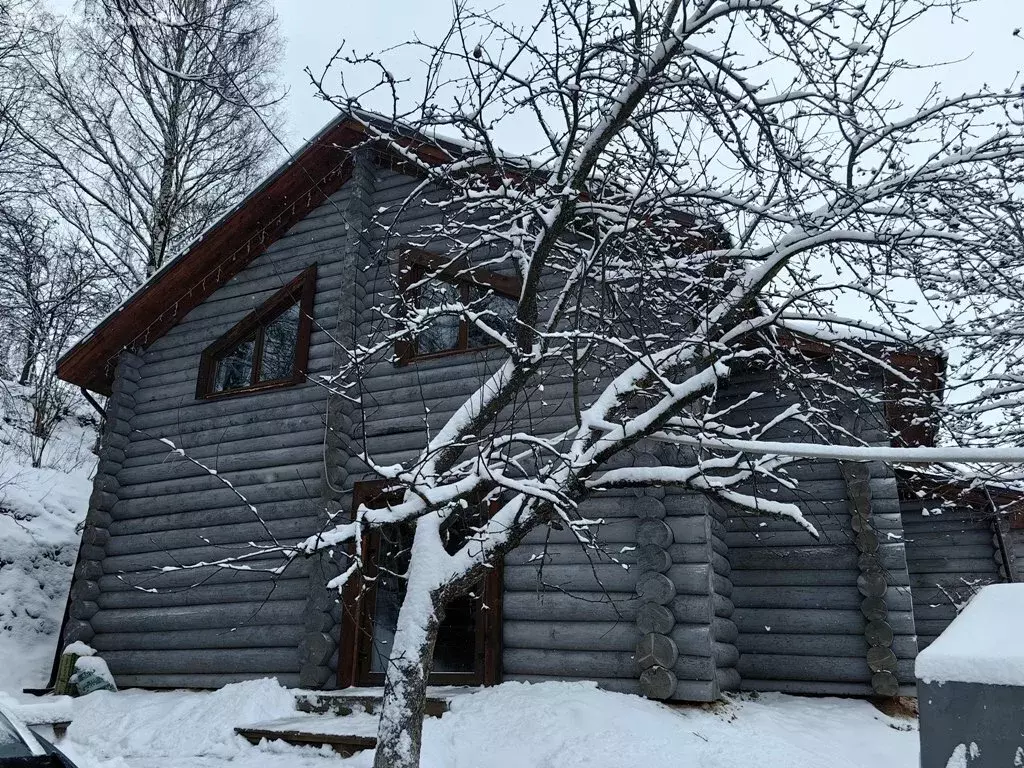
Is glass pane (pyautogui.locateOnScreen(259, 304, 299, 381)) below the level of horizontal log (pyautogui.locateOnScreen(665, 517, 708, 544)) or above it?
above

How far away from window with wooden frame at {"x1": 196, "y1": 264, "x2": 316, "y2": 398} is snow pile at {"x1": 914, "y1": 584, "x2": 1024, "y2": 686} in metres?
8.88

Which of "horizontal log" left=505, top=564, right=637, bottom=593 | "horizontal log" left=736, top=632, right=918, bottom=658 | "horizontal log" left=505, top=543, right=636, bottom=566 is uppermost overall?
"horizontal log" left=505, top=543, right=636, bottom=566

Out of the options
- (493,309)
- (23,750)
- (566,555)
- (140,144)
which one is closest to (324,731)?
(566,555)

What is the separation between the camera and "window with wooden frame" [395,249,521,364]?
9.30m

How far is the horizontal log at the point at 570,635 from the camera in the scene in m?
7.54

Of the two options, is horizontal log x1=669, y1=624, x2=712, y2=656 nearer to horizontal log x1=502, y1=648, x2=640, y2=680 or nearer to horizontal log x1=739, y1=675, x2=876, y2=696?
horizontal log x1=502, y1=648, x2=640, y2=680

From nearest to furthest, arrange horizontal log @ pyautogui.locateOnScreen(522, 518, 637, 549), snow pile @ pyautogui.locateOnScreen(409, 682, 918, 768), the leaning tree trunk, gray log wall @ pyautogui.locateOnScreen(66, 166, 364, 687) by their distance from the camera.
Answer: the leaning tree trunk
snow pile @ pyautogui.locateOnScreen(409, 682, 918, 768)
horizontal log @ pyautogui.locateOnScreen(522, 518, 637, 549)
gray log wall @ pyautogui.locateOnScreen(66, 166, 364, 687)

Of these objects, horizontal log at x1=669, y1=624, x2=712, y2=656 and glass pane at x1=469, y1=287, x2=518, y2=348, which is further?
glass pane at x1=469, y1=287, x2=518, y2=348

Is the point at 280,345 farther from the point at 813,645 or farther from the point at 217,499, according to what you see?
the point at 813,645

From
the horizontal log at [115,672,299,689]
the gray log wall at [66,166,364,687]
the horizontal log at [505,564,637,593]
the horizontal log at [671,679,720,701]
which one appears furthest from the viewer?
the gray log wall at [66,166,364,687]

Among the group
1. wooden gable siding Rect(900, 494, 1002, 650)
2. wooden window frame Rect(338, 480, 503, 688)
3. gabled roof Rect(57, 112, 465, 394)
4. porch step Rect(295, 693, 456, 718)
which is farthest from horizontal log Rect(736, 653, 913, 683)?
gabled roof Rect(57, 112, 465, 394)

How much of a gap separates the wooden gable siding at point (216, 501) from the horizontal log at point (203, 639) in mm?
16

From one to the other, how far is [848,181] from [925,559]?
8166 mm

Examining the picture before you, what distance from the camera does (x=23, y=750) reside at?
13.4 feet
